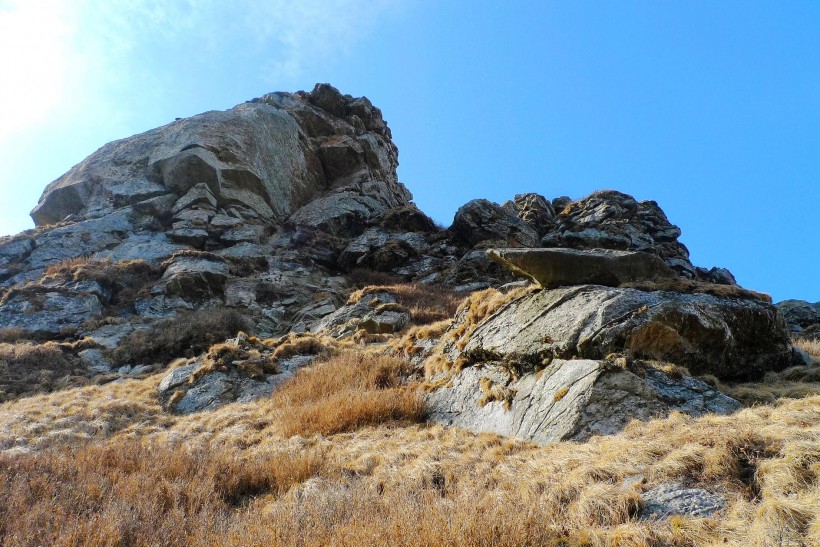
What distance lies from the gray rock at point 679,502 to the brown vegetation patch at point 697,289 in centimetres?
505

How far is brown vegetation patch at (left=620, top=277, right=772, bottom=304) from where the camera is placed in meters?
8.15

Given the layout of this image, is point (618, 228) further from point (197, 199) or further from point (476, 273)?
point (197, 199)

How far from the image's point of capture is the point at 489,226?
3150 cm

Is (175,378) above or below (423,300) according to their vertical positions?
below

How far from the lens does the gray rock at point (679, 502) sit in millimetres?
3383

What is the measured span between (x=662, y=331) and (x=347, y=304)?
43.2ft

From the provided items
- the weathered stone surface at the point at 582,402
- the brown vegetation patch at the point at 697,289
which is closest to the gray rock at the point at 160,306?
the weathered stone surface at the point at 582,402

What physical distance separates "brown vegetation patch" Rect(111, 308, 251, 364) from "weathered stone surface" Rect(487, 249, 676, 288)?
11395 mm

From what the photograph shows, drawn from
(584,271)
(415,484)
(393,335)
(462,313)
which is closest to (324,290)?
(393,335)

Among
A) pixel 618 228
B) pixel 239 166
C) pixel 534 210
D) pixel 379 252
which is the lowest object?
pixel 379 252

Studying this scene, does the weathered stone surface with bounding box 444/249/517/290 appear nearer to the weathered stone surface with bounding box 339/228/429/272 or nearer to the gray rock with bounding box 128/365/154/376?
the weathered stone surface with bounding box 339/228/429/272

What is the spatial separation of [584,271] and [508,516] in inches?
252

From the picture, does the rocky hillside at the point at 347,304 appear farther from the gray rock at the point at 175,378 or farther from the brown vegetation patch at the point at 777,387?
the gray rock at the point at 175,378

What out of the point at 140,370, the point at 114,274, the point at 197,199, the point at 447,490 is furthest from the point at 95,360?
the point at 197,199
